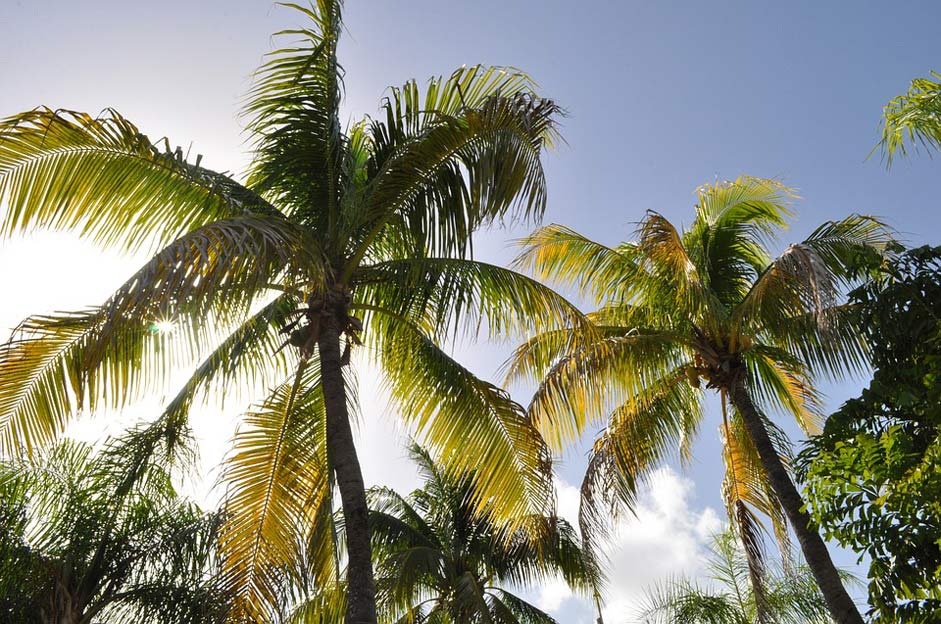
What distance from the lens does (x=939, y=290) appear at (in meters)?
6.40

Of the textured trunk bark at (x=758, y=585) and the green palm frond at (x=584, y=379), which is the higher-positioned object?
the green palm frond at (x=584, y=379)

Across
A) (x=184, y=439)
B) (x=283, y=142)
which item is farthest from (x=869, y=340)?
(x=184, y=439)

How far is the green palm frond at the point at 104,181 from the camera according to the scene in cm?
693

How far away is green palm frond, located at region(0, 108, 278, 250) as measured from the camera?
22.7ft

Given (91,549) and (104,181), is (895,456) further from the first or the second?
(91,549)

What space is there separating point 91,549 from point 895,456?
10.2 meters

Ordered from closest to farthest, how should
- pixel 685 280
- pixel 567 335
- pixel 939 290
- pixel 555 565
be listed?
pixel 939 290 < pixel 685 280 < pixel 567 335 < pixel 555 565

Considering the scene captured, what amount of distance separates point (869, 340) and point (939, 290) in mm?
651

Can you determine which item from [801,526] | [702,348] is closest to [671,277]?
[702,348]

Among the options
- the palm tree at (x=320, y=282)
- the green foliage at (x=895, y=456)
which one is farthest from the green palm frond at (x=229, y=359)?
the green foliage at (x=895, y=456)

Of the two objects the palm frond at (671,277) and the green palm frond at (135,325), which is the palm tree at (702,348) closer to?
the palm frond at (671,277)

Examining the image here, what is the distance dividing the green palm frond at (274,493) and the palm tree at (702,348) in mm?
3105

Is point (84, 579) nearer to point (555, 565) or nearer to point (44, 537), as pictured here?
point (44, 537)

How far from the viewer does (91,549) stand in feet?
37.1
